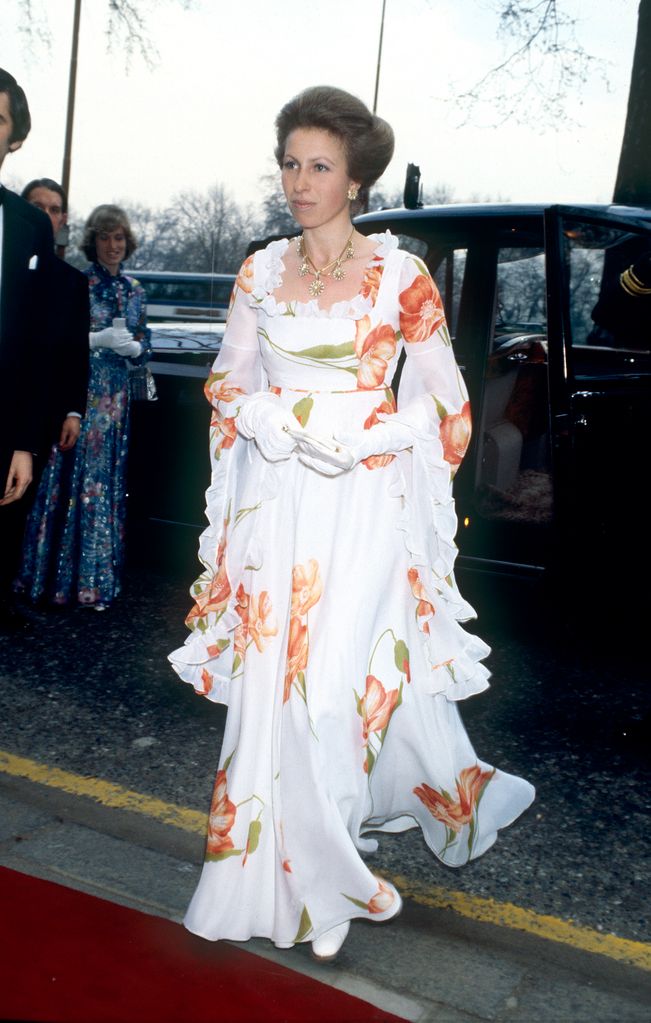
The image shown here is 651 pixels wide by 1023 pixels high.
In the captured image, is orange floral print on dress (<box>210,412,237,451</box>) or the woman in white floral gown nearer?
the woman in white floral gown

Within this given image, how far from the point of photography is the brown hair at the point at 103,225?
19.4 feet

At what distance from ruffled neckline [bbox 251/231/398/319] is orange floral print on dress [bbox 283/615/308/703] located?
74 centimetres

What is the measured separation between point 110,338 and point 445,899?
3497 millimetres

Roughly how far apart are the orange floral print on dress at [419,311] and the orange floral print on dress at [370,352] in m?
0.06

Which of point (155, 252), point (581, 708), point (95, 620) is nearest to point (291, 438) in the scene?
point (581, 708)

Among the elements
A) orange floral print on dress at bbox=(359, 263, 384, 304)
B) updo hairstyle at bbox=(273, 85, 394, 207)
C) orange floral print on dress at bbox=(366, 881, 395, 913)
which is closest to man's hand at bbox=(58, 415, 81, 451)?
updo hairstyle at bbox=(273, 85, 394, 207)

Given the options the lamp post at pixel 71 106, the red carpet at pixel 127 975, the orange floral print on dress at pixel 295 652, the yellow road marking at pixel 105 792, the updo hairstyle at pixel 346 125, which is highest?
the lamp post at pixel 71 106

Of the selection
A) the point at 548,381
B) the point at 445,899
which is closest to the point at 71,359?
the point at 548,381

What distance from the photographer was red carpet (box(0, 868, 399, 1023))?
209 cm

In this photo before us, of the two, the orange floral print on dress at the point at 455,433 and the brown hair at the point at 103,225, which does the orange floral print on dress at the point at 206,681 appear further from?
the brown hair at the point at 103,225

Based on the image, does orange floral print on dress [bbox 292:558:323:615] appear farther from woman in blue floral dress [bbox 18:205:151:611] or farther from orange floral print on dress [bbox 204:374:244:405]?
woman in blue floral dress [bbox 18:205:151:611]

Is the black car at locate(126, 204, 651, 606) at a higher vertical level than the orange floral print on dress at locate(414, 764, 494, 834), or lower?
higher

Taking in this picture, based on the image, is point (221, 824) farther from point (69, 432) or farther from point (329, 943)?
point (69, 432)
